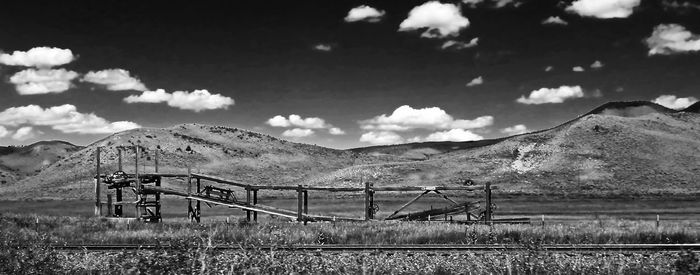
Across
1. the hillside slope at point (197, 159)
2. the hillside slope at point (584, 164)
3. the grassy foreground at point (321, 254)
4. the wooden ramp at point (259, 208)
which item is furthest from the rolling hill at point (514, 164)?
the grassy foreground at point (321, 254)

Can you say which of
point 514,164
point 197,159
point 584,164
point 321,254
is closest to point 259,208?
point 321,254

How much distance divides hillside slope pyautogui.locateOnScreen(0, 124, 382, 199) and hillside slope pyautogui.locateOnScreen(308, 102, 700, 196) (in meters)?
21.7

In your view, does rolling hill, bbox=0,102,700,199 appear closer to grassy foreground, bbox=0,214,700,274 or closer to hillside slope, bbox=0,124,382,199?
hillside slope, bbox=0,124,382,199

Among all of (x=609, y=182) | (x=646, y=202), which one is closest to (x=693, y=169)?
(x=609, y=182)

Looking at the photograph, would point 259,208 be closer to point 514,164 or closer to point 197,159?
point 514,164

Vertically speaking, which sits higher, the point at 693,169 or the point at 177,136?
the point at 177,136

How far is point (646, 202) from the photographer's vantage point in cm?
5438

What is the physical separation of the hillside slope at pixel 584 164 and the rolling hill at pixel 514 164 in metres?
0.15

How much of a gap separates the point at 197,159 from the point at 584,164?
67.6 meters

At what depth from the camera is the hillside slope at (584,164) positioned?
76688 millimetres

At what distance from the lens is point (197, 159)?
104250 mm

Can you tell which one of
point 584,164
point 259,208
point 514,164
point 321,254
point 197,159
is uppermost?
point 197,159

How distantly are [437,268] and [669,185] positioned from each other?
76.9 metres

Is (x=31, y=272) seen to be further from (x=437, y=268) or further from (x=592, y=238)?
(x=592, y=238)
